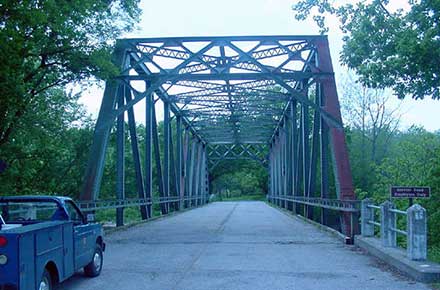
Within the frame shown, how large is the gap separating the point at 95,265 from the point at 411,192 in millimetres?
5565

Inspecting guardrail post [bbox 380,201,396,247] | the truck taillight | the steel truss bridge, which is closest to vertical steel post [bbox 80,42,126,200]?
the steel truss bridge

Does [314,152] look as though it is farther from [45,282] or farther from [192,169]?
[192,169]

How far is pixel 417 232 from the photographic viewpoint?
8703 millimetres

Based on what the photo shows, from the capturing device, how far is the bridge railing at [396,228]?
341 inches

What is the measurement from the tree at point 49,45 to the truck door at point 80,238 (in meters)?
4.28

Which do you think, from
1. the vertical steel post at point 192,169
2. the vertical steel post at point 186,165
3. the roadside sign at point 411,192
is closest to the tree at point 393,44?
the roadside sign at point 411,192

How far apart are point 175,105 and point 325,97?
55.3ft

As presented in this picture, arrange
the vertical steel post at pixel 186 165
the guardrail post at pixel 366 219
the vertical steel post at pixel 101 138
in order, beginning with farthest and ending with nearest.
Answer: the vertical steel post at pixel 186 165 < the vertical steel post at pixel 101 138 < the guardrail post at pixel 366 219

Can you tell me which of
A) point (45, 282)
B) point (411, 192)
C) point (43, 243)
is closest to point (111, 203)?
point (411, 192)

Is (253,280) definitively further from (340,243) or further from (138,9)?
(138,9)

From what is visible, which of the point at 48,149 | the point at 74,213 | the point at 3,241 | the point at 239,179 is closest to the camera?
the point at 3,241

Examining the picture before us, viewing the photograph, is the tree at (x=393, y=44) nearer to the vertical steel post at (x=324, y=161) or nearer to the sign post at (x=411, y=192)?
the sign post at (x=411, y=192)

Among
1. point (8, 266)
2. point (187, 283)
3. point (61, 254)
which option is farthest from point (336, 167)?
point (8, 266)

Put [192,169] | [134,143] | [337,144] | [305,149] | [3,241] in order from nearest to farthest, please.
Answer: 1. [3,241]
2. [337,144]
3. [134,143]
4. [305,149]
5. [192,169]
